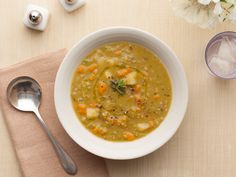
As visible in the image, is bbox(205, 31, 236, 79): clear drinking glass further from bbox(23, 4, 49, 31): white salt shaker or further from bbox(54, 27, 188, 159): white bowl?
bbox(23, 4, 49, 31): white salt shaker

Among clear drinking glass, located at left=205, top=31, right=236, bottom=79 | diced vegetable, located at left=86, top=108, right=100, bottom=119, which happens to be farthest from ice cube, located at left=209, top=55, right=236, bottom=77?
diced vegetable, located at left=86, top=108, right=100, bottom=119

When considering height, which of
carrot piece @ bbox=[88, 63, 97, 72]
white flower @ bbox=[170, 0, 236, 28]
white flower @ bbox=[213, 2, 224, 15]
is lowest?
white flower @ bbox=[213, 2, 224, 15]

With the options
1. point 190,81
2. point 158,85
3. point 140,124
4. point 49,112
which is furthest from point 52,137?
point 190,81

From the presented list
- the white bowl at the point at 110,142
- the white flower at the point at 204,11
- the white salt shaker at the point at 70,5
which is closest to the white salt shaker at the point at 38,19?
the white salt shaker at the point at 70,5

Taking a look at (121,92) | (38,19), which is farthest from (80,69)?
(38,19)

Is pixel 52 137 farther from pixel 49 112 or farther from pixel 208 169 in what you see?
pixel 208 169

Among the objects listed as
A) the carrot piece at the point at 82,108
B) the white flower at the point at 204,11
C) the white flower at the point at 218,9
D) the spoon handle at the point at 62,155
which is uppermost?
the white flower at the point at 204,11

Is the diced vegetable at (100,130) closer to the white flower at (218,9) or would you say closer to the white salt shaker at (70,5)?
the white salt shaker at (70,5)
